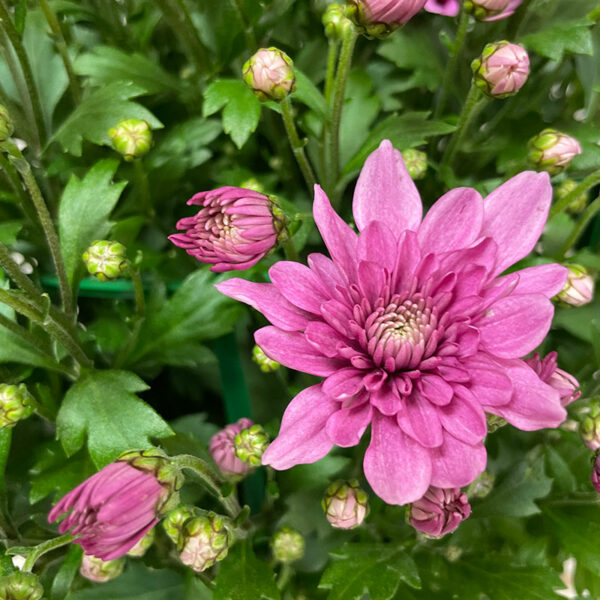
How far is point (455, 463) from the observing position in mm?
395

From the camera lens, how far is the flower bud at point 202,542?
0.48m

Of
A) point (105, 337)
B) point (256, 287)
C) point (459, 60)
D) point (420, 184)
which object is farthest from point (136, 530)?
point (459, 60)

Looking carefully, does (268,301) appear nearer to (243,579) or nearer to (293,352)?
(293,352)

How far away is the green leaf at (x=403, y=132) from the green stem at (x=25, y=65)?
31 cm

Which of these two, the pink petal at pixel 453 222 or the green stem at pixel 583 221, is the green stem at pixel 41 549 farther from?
the green stem at pixel 583 221

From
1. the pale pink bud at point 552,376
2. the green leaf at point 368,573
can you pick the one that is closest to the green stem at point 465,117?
the pale pink bud at point 552,376

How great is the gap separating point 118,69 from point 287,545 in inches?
18.2

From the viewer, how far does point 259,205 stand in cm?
45

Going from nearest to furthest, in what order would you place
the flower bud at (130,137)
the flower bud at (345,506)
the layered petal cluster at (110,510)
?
the layered petal cluster at (110,510) < the flower bud at (345,506) < the flower bud at (130,137)

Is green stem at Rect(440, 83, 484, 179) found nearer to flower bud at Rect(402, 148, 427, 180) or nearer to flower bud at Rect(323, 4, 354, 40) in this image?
flower bud at Rect(402, 148, 427, 180)

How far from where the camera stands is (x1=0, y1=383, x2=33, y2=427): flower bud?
0.52m

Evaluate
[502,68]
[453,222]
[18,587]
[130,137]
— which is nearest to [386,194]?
[453,222]

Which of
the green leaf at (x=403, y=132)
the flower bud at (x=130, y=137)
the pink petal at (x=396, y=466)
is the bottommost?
the pink petal at (x=396, y=466)

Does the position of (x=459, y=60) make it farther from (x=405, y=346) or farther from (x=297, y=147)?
(x=405, y=346)
